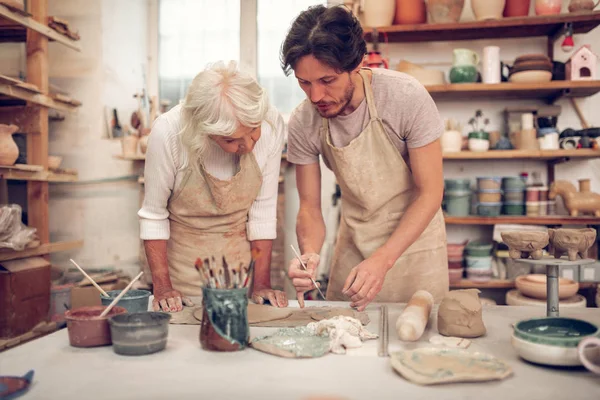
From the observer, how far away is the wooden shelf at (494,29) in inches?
153

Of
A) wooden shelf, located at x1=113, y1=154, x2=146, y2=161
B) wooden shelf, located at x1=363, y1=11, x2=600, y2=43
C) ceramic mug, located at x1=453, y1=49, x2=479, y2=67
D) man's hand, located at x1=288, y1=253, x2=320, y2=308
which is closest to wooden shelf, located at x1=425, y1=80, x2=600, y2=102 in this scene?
ceramic mug, located at x1=453, y1=49, x2=479, y2=67

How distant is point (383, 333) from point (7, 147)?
115 inches

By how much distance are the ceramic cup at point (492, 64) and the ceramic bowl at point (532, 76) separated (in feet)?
0.45

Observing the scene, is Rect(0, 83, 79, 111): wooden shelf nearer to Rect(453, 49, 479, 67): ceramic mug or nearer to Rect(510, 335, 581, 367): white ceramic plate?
Rect(453, 49, 479, 67): ceramic mug

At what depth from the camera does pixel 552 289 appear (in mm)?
1651

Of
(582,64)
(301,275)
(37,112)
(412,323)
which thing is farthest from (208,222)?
(582,64)

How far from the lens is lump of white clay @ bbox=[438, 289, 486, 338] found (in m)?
1.58

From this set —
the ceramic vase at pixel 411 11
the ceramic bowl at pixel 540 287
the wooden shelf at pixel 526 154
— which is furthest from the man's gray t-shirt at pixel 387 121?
the ceramic vase at pixel 411 11

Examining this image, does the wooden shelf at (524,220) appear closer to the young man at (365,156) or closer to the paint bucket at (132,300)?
the young man at (365,156)

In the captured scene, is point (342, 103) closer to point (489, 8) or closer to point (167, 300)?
point (167, 300)

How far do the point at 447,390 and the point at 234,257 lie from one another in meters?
1.42

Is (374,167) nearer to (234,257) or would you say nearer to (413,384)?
(234,257)

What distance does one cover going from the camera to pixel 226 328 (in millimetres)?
1463

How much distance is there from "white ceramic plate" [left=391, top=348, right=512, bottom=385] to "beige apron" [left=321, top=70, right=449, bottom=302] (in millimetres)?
904
